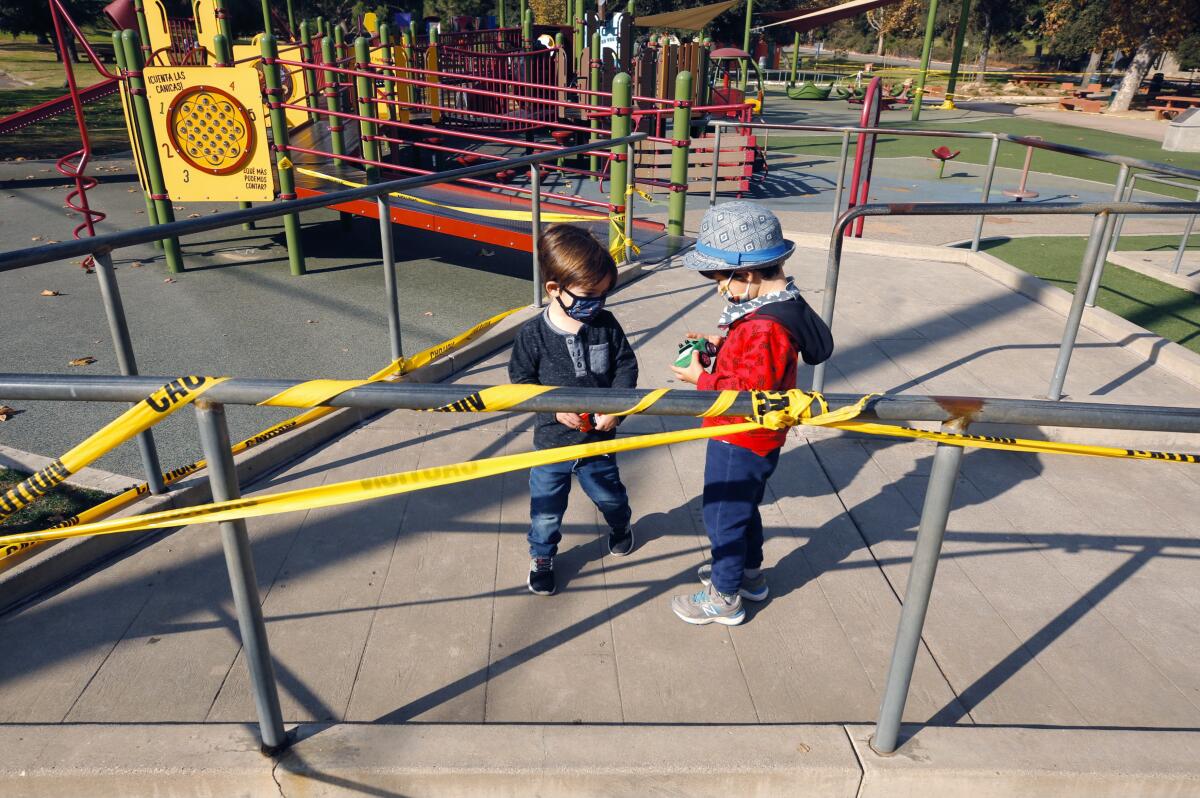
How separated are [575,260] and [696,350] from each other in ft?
1.60

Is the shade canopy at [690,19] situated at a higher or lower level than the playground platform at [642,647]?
higher

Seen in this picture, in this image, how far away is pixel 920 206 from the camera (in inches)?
157

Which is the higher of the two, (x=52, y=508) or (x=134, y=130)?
(x=134, y=130)

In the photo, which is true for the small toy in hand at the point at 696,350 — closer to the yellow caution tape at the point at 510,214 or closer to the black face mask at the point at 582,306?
the black face mask at the point at 582,306

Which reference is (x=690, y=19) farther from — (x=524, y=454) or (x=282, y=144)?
(x=524, y=454)

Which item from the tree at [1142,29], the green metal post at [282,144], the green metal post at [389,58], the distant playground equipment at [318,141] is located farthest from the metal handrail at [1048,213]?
the tree at [1142,29]

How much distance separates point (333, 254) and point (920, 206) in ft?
21.8

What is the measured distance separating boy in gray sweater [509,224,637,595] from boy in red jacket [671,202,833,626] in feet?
0.90

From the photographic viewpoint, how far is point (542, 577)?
2887 mm

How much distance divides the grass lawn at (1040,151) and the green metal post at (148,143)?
41.2 ft

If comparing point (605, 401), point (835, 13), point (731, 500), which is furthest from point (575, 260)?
point (835, 13)

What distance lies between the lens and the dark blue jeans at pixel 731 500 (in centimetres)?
261

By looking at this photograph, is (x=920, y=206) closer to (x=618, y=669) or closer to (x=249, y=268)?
(x=618, y=669)

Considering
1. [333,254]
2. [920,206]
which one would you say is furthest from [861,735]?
[333,254]
